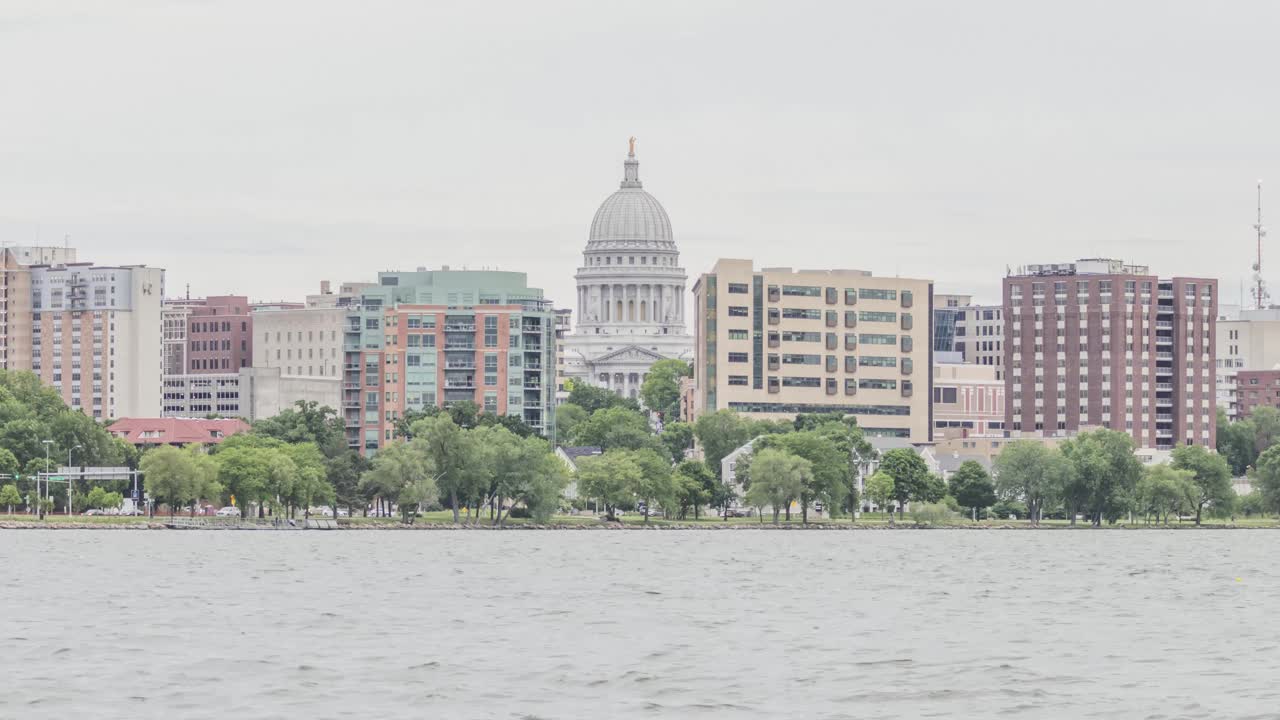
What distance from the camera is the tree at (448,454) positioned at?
18575cm

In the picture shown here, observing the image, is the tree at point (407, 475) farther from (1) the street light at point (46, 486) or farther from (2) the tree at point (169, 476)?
(1) the street light at point (46, 486)

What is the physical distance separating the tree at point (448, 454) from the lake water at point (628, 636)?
54.2 m

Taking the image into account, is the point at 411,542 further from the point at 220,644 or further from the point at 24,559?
the point at 220,644

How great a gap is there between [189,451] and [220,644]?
12848 cm

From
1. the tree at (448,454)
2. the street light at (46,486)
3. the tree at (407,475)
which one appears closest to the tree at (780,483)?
the tree at (448,454)

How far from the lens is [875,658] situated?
6638 cm

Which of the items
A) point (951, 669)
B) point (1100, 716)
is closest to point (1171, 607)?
point (951, 669)

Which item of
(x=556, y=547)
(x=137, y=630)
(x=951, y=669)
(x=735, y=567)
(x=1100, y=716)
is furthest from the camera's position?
(x=556, y=547)

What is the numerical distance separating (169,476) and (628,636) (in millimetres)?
114371

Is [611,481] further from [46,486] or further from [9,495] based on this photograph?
[9,495]

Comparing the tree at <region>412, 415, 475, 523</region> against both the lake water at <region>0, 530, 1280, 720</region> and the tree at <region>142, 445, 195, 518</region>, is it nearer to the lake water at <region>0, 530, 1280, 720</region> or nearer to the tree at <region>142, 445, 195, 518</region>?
the tree at <region>142, 445, 195, 518</region>

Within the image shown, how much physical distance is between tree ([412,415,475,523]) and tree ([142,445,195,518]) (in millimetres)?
18337

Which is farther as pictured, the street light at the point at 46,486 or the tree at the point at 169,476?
the street light at the point at 46,486

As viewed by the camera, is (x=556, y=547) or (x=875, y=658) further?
(x=556, y=547)
